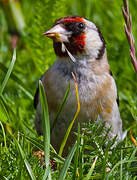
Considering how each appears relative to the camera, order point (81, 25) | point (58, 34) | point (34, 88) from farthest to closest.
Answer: point (34, 88) < point (81, 25) < point (58, 34)

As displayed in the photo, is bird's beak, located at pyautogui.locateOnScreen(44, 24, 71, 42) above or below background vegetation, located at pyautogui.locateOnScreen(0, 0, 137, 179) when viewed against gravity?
above

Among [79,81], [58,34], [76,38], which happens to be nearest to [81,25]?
[76,38]

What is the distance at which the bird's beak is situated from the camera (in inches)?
78.4

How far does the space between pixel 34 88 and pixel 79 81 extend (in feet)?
2.90

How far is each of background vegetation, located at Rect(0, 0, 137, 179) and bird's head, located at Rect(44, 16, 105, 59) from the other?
10 cm

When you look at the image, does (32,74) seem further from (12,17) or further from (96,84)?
(96,84)

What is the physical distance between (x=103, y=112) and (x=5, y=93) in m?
0.89

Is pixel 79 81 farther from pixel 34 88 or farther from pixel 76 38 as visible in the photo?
pixel 34 88

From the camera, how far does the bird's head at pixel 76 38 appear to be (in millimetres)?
2072

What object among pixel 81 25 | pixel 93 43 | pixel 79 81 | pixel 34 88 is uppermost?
pixel 81 25

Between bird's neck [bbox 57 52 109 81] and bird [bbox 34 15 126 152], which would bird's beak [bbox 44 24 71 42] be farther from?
bird's neck [bbox 57 52 109 81]

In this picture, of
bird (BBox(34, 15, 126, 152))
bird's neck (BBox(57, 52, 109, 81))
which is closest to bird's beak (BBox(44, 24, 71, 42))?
bird (BBox(34, 15, 126, 152))

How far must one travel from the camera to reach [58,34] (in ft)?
6.66

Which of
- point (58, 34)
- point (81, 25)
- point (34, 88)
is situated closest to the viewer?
point (58, 34)
